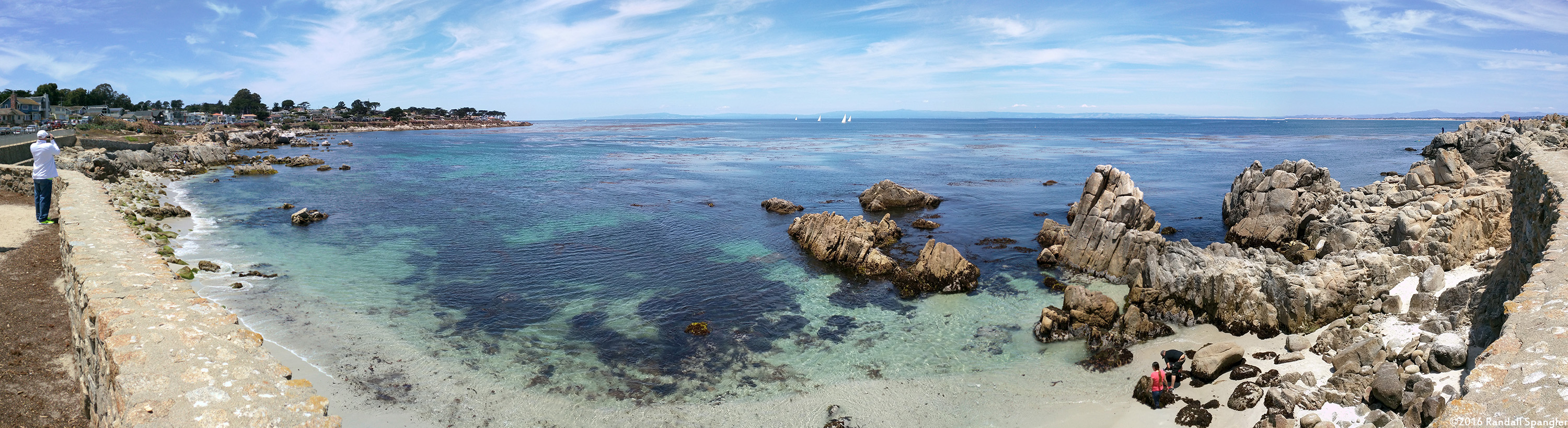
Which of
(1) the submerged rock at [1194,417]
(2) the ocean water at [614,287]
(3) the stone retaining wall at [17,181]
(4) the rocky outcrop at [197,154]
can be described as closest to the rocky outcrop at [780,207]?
(2) the ocean water at [614,287]

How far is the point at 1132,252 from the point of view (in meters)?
23.6

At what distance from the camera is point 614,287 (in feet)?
74.7

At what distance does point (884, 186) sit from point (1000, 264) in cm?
1512

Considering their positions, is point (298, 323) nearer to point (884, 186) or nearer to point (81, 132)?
point (884, 186)

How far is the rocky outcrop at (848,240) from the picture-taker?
24766 mm

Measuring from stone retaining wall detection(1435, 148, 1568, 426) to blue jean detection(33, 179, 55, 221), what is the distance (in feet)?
99.1

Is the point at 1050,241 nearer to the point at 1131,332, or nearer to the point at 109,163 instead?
the point at 1131,332

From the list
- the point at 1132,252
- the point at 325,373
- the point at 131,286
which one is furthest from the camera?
the point at 1132,252

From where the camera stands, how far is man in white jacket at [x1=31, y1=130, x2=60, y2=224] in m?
18.2

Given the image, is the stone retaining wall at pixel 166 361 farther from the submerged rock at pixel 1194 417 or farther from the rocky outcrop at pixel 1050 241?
the rocky outcrop at pixel 1050 241

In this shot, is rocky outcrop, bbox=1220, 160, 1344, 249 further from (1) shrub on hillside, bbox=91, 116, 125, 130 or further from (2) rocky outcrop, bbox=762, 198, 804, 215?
(1) shrub on hillside, bbox=91, 116, 125, 130

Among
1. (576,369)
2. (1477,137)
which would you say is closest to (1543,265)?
(576,369)

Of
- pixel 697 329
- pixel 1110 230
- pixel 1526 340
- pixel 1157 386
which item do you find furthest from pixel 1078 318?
pixel 697 329

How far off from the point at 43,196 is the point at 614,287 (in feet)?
52.5
